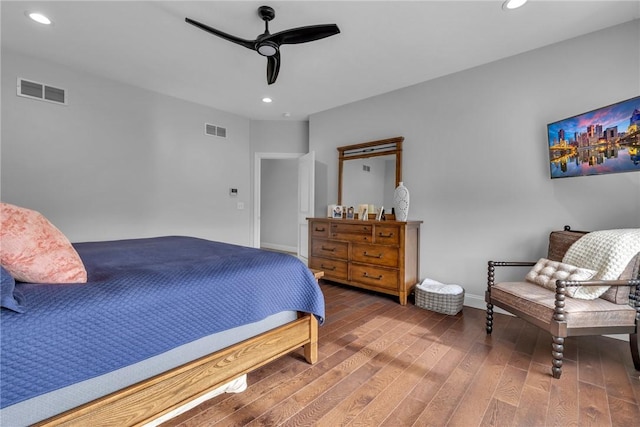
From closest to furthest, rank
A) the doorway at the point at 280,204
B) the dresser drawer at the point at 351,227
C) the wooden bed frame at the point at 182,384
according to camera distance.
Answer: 1. the wooden bed frame at the point at 182,384
2. the dresser drawer at the point at 351,227
3. the doorway at the point at 280,204

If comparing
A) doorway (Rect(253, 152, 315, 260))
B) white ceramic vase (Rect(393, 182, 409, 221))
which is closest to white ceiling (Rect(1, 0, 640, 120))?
white ceramic vase (Rect(393, 182, 409, 221))

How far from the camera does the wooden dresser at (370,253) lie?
3.22m

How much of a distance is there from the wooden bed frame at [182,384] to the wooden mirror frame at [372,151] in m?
2.54

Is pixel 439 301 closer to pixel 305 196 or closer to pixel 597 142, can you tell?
pixel 597 142

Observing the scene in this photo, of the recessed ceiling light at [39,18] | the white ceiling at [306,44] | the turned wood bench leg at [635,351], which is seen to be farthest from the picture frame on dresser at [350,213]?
the recessed ceiling light at [39,18]

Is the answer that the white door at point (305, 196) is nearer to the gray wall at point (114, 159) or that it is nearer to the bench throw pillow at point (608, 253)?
the gray wall at point (114, 159)

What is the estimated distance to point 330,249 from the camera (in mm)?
3854

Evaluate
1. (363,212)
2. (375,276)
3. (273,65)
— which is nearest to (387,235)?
(375,276)

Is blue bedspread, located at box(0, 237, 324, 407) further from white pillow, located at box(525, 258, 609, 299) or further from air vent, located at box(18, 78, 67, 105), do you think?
air vent, located at box(18, 78, 67, 105)

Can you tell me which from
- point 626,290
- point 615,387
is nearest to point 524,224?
point 626,290

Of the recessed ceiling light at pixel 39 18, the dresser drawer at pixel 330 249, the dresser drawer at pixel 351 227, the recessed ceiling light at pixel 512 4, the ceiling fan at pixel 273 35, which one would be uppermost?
the recessed ceiling light at pixel 39 18

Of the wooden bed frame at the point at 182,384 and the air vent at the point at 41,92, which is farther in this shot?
the air vent at the point at 41,92

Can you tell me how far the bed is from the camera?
0.95 metres

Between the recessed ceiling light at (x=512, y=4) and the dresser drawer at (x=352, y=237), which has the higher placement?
the recessed ceiling light at (x=512, y=4)
